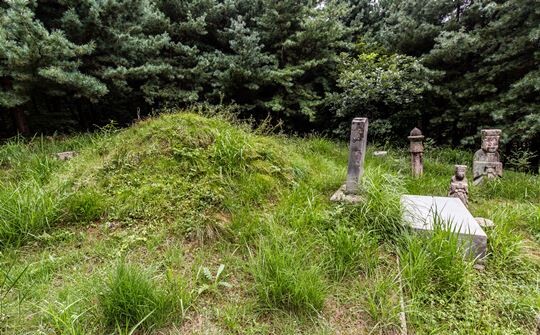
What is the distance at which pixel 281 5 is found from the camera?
6.47 meters

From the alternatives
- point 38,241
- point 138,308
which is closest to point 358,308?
point 138,308

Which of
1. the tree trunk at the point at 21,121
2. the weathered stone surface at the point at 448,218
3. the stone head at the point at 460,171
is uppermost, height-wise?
the tree trunk at the point at 21,121

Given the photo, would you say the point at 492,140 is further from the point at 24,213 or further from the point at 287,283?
the point at 24,213

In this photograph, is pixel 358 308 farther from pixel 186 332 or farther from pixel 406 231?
pixel 186 332

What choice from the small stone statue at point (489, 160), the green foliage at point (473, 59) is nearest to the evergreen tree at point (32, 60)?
the small stone statue at point (489, 160)

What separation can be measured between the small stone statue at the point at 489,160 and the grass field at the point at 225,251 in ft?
2.22

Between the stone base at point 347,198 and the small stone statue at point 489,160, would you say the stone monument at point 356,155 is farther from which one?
the small stone statue at point 489,160

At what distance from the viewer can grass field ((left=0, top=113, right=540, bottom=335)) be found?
1.77 meters

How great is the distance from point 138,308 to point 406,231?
214 centimetres

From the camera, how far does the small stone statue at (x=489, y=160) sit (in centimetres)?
421

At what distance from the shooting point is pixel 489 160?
14.1 ft

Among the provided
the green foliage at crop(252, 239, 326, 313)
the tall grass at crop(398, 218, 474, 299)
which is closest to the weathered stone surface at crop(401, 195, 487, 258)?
the tall grass at crop(398, 218, 474, 299)

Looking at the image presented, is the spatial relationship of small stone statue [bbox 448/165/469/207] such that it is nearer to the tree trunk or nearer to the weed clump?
the weed clump

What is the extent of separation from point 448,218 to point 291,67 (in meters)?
5.23
